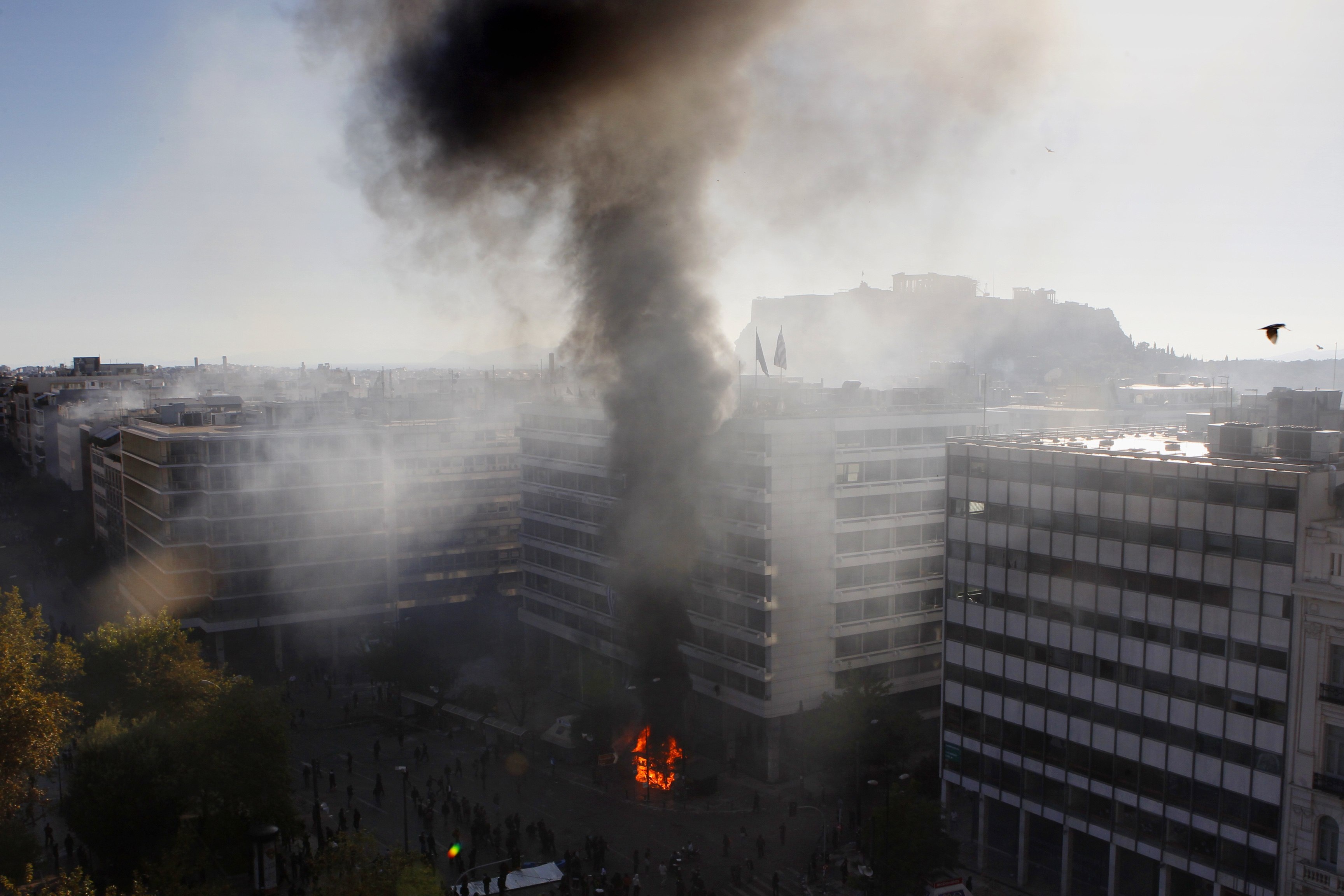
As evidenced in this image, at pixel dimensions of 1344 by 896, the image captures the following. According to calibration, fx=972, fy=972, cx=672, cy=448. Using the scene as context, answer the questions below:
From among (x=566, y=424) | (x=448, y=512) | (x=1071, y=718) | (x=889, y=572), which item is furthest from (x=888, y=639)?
(x=448, y=512)

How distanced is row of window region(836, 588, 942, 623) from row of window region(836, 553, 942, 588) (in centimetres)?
66

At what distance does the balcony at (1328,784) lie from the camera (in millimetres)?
22422

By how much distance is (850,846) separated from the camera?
32.8 metres

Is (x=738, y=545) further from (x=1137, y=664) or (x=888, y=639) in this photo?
(x=1137, y=664)

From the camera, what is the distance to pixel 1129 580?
27.0 meters

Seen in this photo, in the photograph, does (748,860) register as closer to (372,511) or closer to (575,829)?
(575,829)

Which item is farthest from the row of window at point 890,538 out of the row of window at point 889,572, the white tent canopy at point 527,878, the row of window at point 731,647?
the white tent canopy at point 527,878

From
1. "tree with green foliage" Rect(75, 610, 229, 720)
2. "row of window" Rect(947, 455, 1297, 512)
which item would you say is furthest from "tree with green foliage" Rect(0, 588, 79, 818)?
"row of window" Rect(947, 455, 1297, 512)

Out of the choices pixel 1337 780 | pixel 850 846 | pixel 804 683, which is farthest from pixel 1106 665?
pixel 804 683

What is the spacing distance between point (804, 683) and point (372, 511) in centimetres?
2876

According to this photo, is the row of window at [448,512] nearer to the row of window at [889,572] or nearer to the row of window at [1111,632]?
the row of window at [889,572]

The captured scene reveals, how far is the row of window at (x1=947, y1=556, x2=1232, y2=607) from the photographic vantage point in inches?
989

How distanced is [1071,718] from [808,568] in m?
12.3

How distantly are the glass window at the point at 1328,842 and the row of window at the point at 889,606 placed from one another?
18418 millimetres
